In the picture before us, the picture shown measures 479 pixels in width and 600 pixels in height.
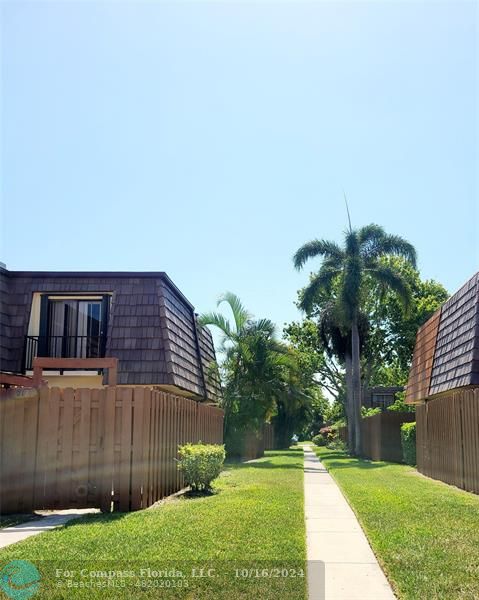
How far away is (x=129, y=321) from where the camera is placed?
15.8 m

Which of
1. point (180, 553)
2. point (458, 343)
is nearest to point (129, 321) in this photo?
point (458, 343)

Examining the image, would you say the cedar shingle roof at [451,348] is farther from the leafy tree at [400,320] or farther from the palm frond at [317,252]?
the leafy tree at [400,320]

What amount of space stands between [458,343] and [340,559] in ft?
30.6

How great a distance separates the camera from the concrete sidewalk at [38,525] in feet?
23.9

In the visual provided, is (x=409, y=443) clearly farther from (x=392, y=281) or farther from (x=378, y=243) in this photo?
(x=378, y=243)

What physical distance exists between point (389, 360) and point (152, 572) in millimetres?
40543

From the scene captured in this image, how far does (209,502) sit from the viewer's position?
33.4 ft

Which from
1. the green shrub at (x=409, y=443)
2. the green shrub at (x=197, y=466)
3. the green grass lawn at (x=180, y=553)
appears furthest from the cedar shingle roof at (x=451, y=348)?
the green grass lawn at (x=180, y=553)

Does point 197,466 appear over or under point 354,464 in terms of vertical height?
over

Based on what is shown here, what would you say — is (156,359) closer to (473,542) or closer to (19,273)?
(19,273)

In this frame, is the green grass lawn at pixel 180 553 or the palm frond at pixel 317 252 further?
the palm frond at pixel 317 252

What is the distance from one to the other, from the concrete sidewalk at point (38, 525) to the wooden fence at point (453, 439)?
7299mm

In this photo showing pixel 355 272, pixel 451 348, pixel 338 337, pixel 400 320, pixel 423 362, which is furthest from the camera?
pixel 400 320

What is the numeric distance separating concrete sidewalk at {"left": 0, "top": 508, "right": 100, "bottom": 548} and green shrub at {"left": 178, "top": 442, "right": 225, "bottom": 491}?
2.21 metres
